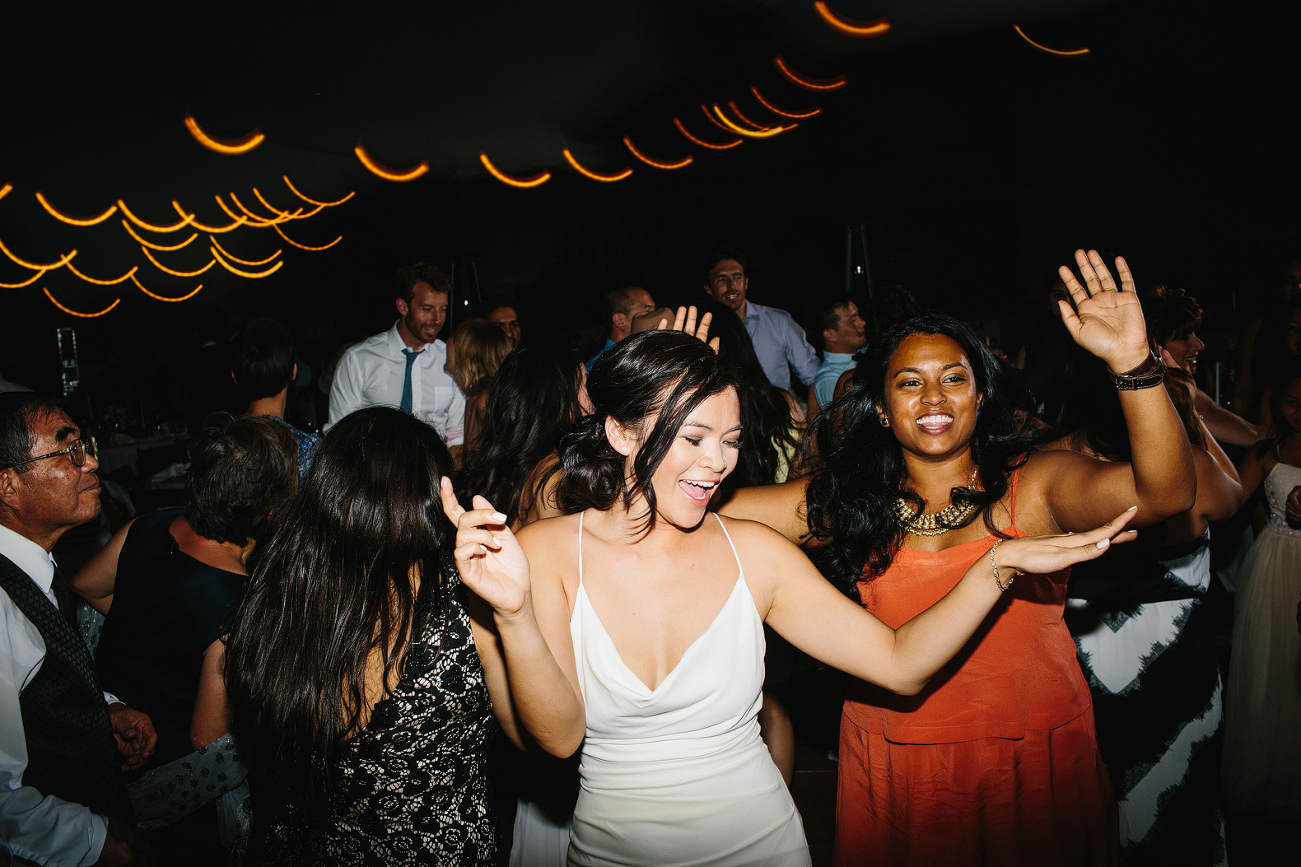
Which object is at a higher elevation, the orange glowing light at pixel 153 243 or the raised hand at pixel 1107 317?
the orange glowing light at pixel 153 243

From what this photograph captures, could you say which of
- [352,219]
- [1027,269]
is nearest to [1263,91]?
[1027,269]

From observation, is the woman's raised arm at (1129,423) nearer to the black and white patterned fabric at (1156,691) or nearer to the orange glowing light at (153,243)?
the black and white patterned fabric at (1156,691)

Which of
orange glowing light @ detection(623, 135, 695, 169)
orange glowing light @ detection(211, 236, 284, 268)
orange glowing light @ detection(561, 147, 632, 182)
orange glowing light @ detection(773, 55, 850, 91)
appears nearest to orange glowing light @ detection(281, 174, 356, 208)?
orange glowing light @ detection(211, 236, 284, 268)

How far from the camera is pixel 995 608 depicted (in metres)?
1.52

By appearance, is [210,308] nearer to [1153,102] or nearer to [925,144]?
[925,144]

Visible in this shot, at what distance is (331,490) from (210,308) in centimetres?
785

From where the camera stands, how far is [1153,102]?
641 centimetres

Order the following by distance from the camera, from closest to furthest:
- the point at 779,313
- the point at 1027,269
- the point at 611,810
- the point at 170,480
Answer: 1. the point at 611,810
2. the point at 779,313
3. the point at 170,480
4. the point at 1027,269

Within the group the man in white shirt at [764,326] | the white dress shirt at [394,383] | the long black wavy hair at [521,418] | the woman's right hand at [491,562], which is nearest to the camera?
the woman's right hand at [491,562]

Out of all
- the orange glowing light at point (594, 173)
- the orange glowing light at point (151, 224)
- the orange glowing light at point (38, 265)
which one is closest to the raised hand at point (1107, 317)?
the orange glowing light at point (594, 173)

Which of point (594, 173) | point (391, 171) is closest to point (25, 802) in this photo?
point (594, 173)

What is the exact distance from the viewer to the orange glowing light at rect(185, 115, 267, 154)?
7.63 m

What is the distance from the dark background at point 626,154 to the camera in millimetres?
6348

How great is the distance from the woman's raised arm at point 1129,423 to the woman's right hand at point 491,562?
1.02m
